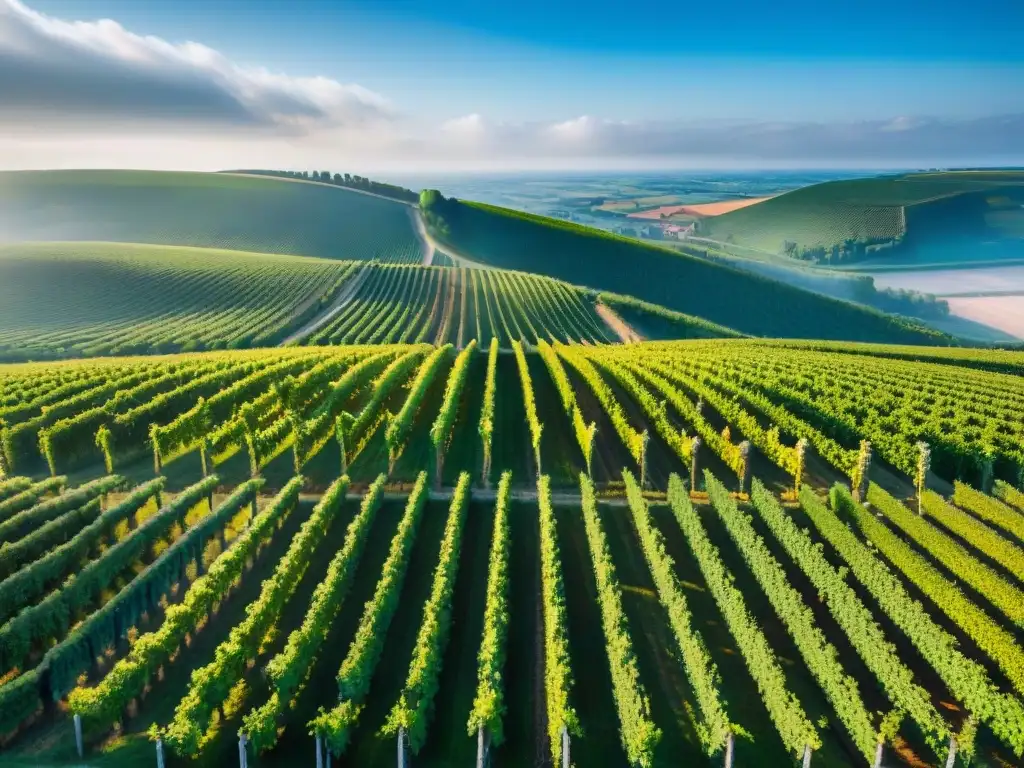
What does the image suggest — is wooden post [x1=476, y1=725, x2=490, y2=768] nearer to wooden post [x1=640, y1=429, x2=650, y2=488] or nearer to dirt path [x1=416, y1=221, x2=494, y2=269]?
wooden post [x1=640, y1=429, x2=650, y2=488]

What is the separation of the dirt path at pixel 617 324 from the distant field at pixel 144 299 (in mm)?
40734

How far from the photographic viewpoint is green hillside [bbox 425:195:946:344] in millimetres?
101750

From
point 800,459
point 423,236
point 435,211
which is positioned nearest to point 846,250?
Answer: point 435,211

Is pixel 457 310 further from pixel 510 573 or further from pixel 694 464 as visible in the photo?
pixel 510 573

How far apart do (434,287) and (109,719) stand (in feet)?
274

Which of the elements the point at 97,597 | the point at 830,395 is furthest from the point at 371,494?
the point at 830,395

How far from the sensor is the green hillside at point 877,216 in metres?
180

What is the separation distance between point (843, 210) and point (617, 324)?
144 metres

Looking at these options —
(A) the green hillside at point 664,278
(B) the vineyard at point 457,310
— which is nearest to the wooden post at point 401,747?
(B) the vineyard at point 457,310

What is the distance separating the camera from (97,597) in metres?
22.2

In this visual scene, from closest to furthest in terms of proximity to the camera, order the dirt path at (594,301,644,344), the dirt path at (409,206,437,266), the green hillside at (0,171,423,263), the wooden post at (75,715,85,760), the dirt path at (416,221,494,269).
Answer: the wooden post at (75,715,85,760)
the dirt path at (594,301,644,344)
the dirt path at (416,221,494,269)
the dirt path at (409,206,437,266)
the green hillside at (0,171,423,263)

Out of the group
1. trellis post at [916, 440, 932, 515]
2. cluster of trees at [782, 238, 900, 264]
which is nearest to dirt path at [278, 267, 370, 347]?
trellis post at [916, 440, 932, 515]

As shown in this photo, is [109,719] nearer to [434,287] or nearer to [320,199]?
[434,287]

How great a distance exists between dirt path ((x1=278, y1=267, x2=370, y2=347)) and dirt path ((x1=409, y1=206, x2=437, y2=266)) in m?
33.6
